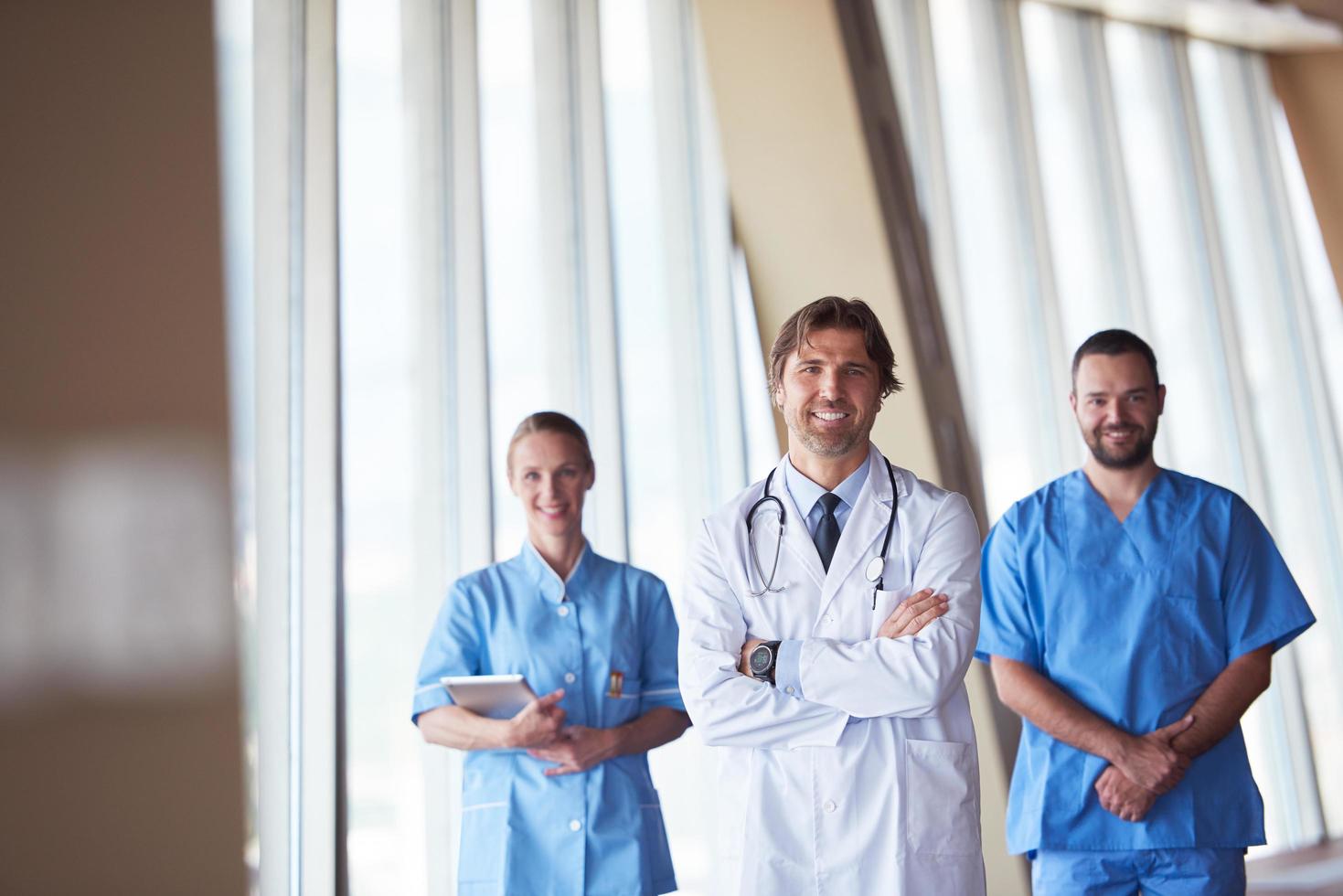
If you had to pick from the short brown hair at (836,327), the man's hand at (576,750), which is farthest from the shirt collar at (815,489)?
the man's hand at (576,750)

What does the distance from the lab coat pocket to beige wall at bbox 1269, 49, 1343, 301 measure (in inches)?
201

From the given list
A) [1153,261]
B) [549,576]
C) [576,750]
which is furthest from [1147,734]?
[1153,261]

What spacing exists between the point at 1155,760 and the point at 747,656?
897 millimetres

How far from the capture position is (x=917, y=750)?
1.78 meters

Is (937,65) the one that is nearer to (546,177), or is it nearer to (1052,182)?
(1052,182)

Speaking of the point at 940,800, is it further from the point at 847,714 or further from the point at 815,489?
the point at 815,489

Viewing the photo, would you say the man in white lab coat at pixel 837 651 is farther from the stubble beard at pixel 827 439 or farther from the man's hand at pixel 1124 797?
the man's hand at pixel 1124 797

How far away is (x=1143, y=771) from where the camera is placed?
7.20 feet

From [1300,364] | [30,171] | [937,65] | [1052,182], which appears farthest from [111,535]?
[1300,364]

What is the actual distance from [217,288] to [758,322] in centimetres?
183

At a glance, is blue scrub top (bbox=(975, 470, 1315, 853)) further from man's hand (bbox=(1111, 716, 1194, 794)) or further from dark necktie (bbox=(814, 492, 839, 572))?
dark necktie (bbox=(814, 492, 839, 572))

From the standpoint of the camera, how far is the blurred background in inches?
119

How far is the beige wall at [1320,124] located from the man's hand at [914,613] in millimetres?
5008

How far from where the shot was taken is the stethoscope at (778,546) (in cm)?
189
